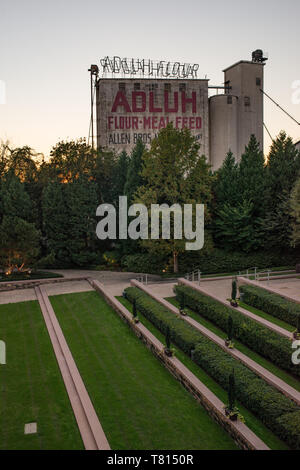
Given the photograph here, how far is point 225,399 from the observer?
13.4 meters

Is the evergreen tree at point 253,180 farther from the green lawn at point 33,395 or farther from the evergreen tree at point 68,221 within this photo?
the green lawn at point 33,395

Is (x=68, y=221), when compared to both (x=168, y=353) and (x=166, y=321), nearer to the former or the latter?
(x=166, y=321)

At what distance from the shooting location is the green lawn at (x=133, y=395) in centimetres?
1148

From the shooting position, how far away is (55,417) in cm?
1255

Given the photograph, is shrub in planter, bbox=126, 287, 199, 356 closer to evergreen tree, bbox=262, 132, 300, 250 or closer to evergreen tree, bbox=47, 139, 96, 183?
evergreen tree, bbox=262, 132, 300, 250

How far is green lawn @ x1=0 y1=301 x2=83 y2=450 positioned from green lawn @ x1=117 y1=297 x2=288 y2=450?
16.4 ft

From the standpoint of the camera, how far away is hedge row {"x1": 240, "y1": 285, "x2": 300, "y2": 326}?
18688mm

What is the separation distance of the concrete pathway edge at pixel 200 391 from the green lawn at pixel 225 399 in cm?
43
